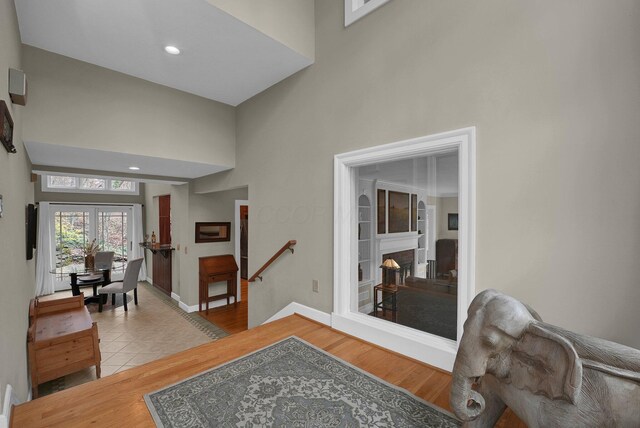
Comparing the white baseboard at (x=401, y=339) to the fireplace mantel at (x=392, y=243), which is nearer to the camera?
the white baseboard at (x=401, y=339)

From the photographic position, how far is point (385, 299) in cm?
267

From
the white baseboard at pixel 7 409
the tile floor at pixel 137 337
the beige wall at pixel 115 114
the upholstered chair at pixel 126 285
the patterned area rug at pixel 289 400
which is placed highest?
the beige wall at pixel 115 114

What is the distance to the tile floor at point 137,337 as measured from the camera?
3379 mm

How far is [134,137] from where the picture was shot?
2.90 meters

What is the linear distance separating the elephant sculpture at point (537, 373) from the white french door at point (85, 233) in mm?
Answer: 7842

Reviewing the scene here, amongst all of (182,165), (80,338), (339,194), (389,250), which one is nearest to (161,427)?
(339,194)

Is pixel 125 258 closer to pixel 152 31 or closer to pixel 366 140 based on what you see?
pixel 152 31

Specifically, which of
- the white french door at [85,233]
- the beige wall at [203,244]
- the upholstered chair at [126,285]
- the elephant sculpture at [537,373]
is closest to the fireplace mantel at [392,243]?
the elephant sculpture at [537,373]

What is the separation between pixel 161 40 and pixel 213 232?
3832 mm

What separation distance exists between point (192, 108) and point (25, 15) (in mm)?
1517

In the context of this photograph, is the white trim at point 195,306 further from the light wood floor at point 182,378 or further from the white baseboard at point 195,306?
the light wood floor at point 182,378

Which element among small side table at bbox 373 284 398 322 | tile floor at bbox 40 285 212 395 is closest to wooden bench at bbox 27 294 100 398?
tile floor at bbox 40 285 212 395

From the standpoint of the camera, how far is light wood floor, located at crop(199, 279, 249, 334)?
15.1ft

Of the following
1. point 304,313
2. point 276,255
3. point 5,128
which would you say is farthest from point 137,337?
point 5,128
